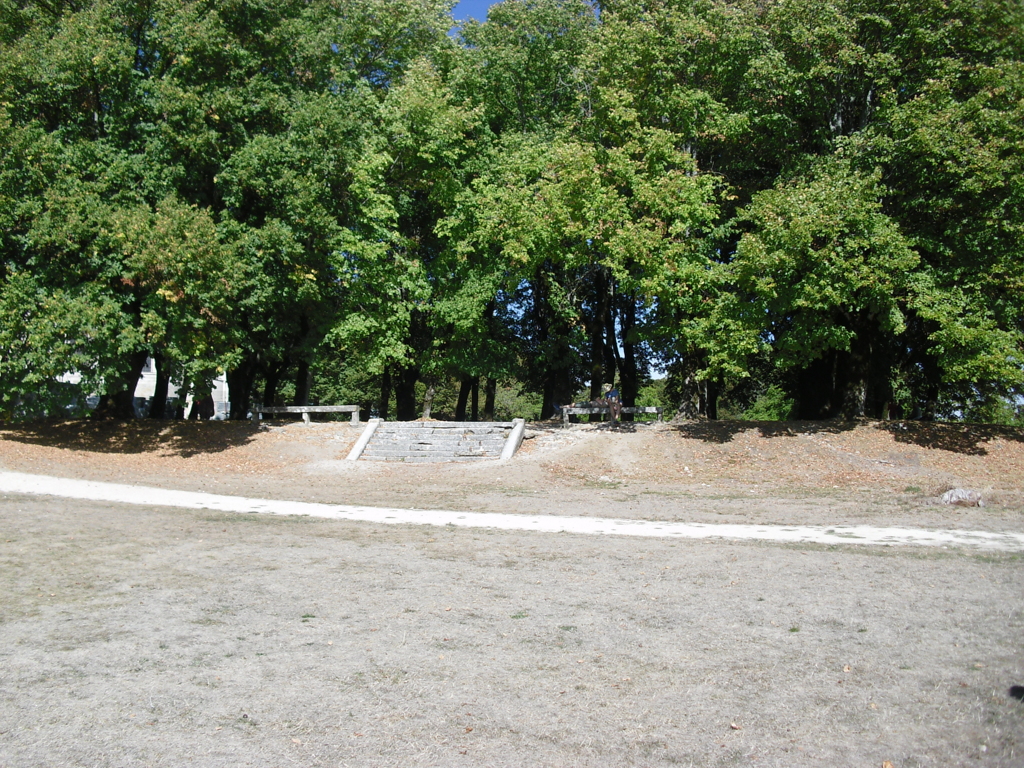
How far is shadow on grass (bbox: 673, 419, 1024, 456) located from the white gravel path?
31.3 ft

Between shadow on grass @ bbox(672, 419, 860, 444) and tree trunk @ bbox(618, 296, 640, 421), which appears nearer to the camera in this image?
shadow on grass @ bbox(672, 419, 860, 444)

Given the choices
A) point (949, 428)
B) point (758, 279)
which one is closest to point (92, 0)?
point (758, 279)

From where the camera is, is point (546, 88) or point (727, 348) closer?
point (727, 348)

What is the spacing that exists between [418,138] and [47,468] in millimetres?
15303

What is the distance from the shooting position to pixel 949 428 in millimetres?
20625

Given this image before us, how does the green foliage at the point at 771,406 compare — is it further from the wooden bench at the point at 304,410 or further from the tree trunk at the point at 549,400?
the wooden bench at the point at 304,410

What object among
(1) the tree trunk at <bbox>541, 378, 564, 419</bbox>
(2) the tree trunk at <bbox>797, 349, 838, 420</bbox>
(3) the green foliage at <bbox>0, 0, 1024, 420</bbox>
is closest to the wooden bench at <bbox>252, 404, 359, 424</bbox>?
(3) the green foliage at <bbox>0, 0, 1024, 420</bbox>

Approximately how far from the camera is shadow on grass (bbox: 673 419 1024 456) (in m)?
19.6

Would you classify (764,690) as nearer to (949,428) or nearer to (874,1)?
(949,428)

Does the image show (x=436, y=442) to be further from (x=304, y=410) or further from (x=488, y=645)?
(x=488, y=645)

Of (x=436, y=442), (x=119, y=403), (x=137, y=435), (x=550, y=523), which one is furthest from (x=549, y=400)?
(x=550, y=523)

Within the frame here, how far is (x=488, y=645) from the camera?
5.86 meters

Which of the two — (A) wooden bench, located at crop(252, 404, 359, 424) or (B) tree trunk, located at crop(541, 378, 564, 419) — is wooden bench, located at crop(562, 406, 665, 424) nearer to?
(B) tree trunk, located at crop(541, 378, 564, 419)

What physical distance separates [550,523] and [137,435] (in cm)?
1587
